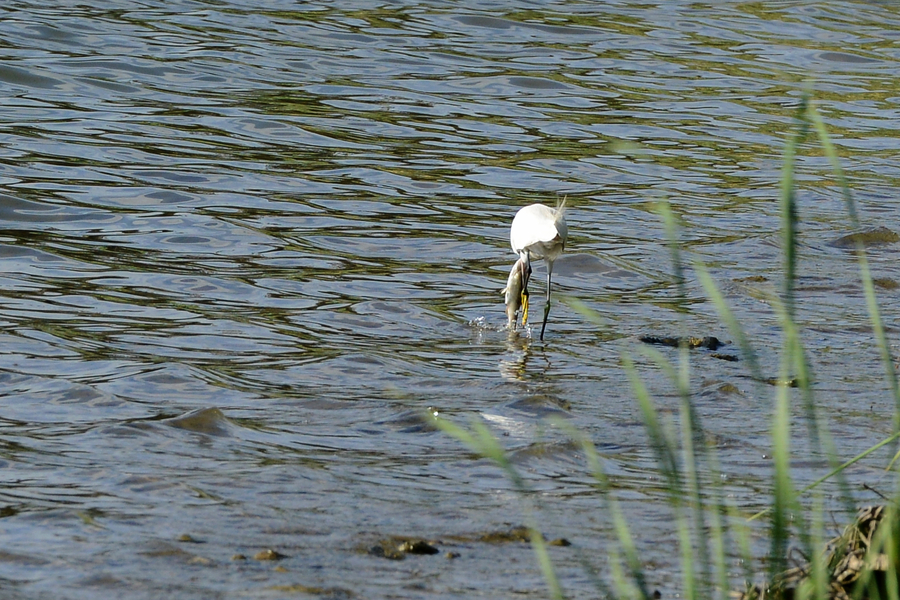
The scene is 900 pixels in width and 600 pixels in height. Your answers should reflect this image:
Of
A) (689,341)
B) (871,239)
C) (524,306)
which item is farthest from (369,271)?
(871,239)

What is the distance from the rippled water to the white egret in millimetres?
151

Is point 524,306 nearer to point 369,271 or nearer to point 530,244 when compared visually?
point 530,244

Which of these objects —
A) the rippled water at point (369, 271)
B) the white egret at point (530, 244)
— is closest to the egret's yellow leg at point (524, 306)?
the white egret at point (530, 244)

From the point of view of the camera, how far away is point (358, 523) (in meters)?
3.41

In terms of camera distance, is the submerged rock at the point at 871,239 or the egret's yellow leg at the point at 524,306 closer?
the egret's yellow leg at the point at 524,306

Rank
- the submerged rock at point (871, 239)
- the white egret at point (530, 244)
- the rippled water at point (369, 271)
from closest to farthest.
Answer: the rippled water at point (369, 271) < the white egret at point (530, 244) < the submerged rock at point (871, 239)

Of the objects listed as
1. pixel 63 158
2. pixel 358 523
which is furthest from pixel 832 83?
pixel 358 523

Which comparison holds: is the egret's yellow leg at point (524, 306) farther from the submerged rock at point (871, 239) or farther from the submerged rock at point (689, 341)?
the submerged rock at point (871, 239)

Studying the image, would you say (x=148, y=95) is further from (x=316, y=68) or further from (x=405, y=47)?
(x=405, y=47)

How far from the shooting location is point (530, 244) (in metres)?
5.89

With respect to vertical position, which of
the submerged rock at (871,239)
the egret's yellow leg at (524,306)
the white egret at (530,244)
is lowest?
the submerged rock at (871,239)

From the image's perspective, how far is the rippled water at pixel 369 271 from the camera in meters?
3.41

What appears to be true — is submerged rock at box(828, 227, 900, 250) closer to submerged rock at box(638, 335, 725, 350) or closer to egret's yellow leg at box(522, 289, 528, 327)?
submerged rock at box(638, 335, 725, 350)

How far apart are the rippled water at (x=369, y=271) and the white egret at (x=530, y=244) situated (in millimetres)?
151
